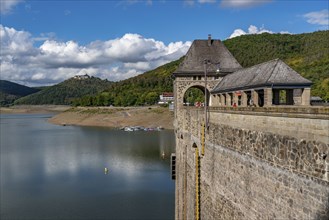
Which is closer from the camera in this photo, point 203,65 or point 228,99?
point 228,99

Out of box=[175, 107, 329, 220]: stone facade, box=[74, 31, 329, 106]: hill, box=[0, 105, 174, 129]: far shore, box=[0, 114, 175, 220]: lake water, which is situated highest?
box=[74, 31, 329, 106]: hill

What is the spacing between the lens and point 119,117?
12562 centimetres

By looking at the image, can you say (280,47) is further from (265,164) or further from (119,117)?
(265,164)

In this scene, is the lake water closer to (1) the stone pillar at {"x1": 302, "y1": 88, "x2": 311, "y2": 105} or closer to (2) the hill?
(1) the stone pillar at {"x1": 302, "y1": 88, "x2": 311, "y2": 105}

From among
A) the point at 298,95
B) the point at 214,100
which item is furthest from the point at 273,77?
A: the point at 214,100

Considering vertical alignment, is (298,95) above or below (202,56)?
below

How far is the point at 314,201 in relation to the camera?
834 centimetres

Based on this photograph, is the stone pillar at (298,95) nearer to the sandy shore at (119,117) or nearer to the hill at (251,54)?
the hill at (251,54)

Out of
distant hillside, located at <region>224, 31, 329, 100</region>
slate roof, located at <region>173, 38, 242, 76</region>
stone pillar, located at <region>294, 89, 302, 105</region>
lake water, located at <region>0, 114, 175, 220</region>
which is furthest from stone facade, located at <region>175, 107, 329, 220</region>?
distant hillside, located at <region>224, 31, 329, 100</region>

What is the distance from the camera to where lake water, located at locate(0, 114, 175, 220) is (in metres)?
33.7

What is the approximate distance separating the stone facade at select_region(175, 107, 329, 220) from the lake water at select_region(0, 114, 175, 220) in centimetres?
1797

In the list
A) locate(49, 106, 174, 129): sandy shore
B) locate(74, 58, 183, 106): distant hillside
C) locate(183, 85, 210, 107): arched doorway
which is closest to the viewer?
locate(183, 85, 210, 107): arched doorway

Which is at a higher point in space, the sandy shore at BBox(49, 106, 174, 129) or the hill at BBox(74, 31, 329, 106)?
the hill at BBox(74, 31, 329, 106)

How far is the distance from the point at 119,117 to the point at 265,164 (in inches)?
4582
